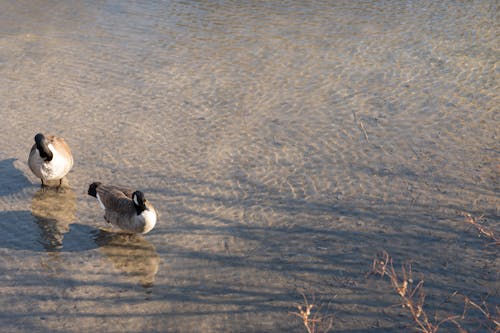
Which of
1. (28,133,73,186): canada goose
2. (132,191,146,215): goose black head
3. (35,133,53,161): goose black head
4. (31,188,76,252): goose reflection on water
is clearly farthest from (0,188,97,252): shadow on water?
(132,191,146,215): goose black head

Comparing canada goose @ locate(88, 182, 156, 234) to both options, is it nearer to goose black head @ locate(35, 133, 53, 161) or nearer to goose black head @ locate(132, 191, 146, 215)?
goose black head @ locate(132, 191, 146, 215)

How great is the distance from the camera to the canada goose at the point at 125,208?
18.3 feet

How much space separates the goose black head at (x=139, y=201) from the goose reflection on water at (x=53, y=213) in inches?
33.7

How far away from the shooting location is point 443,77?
863cm

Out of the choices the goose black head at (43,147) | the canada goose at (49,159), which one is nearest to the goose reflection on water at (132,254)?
the canada goose at (49,159)

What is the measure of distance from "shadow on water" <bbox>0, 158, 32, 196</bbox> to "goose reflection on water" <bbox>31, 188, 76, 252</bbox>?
25 centimetres

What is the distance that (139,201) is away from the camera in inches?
→ 220

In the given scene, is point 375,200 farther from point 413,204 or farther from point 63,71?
point 63,71

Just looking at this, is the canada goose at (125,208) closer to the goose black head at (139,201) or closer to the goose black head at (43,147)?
the goose black head at (139,201)

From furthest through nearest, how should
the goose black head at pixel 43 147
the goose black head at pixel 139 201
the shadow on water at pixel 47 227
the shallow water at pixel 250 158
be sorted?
the goose black head at pixel 43 147, the shadow on water at pixel 47 227, the goose black head at pixel 139 201, the shallow water at pixel 250 158

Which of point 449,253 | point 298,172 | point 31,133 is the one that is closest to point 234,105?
point 298,172

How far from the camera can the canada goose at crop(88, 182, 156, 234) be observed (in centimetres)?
559

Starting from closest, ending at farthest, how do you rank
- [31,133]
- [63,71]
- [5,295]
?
1. [5,295]
2. [31,133]
3. [63,71]

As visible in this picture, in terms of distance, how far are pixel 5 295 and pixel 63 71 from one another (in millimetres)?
4716
